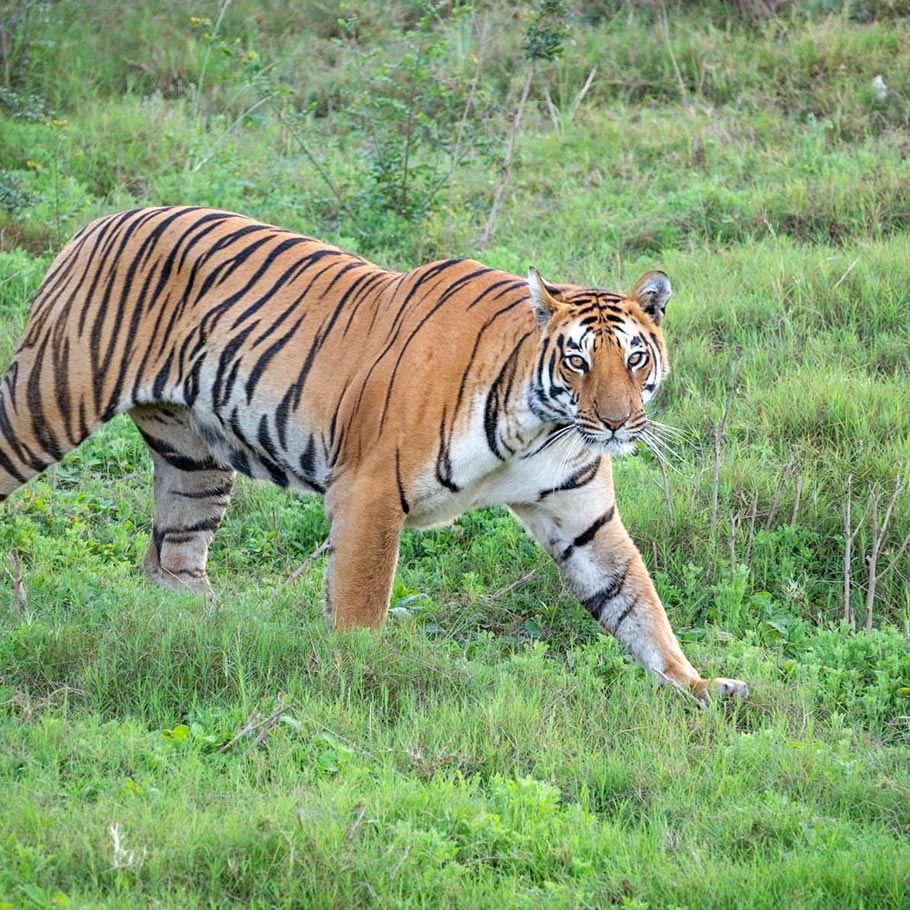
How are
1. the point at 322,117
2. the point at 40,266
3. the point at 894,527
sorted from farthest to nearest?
the point at 322,117
the point at 40,266
the point at 894,527

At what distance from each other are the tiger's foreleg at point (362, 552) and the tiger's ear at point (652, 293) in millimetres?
1003

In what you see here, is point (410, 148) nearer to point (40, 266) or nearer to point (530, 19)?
point (530, 19)

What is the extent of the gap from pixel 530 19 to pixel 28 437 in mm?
4468

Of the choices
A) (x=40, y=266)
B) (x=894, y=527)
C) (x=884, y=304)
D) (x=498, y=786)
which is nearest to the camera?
(x=498, y=786)

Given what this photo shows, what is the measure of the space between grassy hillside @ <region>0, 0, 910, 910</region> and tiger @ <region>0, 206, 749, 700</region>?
30cm

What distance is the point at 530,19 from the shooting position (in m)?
8.20

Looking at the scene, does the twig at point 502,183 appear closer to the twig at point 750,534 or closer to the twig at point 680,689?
the twig at point 750,534

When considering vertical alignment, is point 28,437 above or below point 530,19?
below

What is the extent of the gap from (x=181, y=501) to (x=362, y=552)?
4.41 feet

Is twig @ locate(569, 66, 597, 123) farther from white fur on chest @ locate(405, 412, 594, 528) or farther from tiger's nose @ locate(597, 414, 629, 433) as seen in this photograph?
tiger's nose @ locate(597, 414, 629, 433)

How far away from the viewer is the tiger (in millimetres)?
4406

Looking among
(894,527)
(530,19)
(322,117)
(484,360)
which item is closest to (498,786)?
(484,360)

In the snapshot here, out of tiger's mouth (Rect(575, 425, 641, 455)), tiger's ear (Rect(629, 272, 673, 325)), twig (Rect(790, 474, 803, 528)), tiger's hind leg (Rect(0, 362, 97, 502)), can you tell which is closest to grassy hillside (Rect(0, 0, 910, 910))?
twig (Rect(790, 474, 803, 528))

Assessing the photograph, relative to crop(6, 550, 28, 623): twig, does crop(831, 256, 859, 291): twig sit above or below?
above
